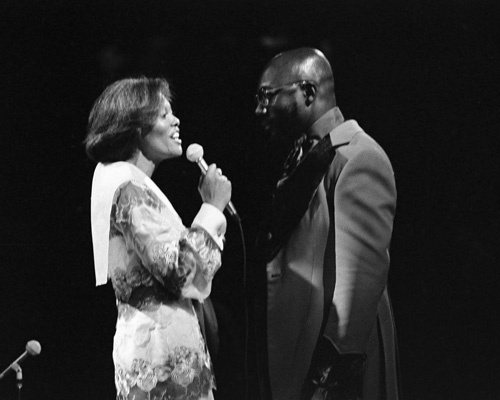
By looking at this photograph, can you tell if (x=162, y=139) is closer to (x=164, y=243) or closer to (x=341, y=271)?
(x=164, y=243)

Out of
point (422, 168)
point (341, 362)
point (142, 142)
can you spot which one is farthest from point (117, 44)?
point (341, 362)

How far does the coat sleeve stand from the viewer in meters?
2.96

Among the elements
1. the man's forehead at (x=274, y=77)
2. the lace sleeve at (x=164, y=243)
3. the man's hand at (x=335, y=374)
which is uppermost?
the man's forehead at (x=274, y=77)

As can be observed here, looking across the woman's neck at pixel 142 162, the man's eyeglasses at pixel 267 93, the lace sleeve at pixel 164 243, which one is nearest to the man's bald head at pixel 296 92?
the man's eyeglasses at pixel 267 93

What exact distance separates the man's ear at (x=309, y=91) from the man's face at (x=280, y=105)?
0.02m

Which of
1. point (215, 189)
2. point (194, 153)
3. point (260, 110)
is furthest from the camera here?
point (260, 110)

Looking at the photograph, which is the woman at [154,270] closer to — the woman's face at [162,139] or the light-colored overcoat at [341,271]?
the woman's face at [162,139]

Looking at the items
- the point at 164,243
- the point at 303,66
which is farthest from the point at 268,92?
the point at 164,243

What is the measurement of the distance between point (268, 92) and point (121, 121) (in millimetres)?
695

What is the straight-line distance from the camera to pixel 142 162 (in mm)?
2680

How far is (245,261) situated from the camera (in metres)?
3.30

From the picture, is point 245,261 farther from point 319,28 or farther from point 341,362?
point 319,28

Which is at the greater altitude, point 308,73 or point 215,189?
point 308,73

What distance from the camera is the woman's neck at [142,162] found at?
2.67 metres
